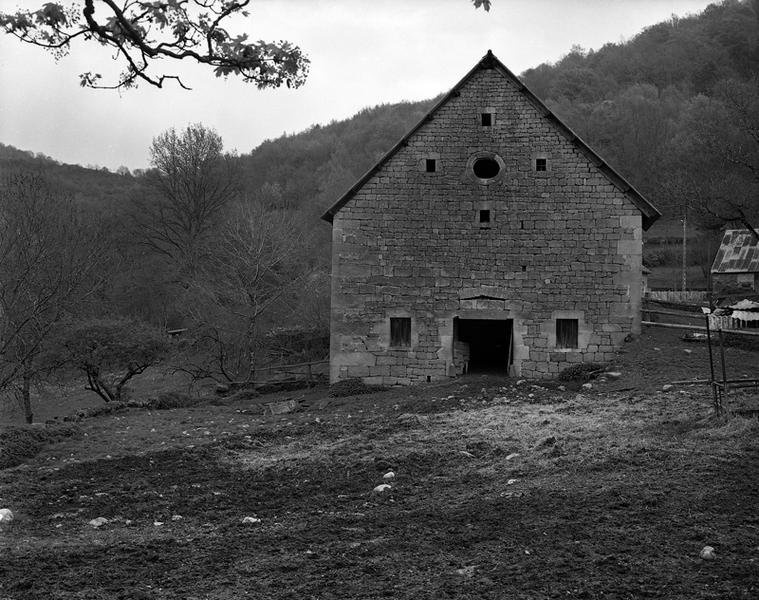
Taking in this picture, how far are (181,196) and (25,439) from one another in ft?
108

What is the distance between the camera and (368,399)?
17.7m

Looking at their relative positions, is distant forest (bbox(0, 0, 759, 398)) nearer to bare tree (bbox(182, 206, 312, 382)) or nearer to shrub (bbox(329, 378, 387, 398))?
bare tree (bbox(182, 206, 312, 382))

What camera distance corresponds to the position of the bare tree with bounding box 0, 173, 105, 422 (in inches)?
624

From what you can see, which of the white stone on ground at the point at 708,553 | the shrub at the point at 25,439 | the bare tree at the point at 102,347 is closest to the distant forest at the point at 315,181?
the bare tree at the point at 102,347

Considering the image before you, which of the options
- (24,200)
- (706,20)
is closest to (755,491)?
(24,200)

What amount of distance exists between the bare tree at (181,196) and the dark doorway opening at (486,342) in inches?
1003

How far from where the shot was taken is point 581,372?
18359mm

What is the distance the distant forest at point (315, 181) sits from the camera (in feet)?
88.7

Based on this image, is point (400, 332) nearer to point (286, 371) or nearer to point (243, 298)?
point (286, 371)

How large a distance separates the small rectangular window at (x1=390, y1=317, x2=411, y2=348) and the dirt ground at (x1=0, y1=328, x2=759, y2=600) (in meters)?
5.12

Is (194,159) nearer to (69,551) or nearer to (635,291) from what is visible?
(635,291)

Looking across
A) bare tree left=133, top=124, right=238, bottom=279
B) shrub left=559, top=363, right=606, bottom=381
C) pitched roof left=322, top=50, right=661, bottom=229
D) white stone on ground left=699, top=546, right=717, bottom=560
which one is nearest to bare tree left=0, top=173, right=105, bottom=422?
pitched roof left=322, top=50, right=661, bottom=229

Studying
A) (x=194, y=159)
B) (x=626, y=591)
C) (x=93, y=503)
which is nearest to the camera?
(x=626, y=591)

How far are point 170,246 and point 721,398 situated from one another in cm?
3870
